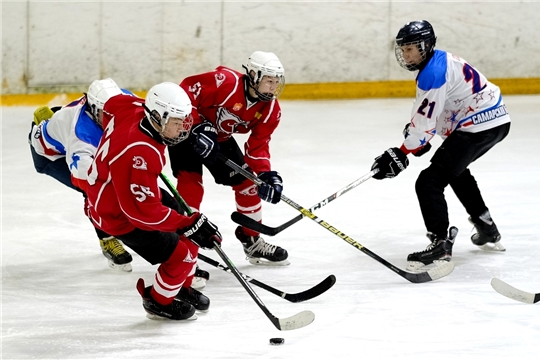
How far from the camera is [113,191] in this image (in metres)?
3.06

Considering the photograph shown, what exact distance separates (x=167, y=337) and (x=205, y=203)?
5.92ft

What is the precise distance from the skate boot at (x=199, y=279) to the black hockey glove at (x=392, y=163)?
2.84 feet

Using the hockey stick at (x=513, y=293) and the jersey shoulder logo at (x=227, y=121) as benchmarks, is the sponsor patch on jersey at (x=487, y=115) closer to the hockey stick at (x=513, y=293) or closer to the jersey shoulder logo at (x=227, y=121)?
the hockey stick at (x=513, y=293)

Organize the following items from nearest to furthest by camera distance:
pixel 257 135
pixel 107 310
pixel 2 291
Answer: pixel 107 310
pixel 2 291
pixel 257 135

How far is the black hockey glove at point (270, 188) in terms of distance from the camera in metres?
3.57

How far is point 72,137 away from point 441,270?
64.2 inches

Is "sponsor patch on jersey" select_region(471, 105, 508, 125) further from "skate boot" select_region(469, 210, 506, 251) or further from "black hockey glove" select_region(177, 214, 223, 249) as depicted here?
"black hockey glove" select_region(177, 214, 223, 249)

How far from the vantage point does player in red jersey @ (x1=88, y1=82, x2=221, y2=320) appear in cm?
290

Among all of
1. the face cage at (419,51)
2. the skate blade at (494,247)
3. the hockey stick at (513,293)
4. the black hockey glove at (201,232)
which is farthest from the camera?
the skate blade at (494,247)

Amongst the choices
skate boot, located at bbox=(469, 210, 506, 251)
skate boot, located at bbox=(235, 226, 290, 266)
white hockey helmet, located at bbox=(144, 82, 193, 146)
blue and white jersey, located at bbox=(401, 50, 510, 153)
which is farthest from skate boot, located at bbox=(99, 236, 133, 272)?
skate boot, located at bbox=(469, 210, 506, 251)

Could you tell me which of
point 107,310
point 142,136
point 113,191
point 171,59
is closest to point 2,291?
point 107,310

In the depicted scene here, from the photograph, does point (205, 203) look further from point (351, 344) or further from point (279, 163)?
point (351, 344)

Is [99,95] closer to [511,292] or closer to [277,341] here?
[277,341]

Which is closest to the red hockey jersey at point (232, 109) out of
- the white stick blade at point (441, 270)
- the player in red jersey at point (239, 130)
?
the player in red jersey at point (239, 130)
